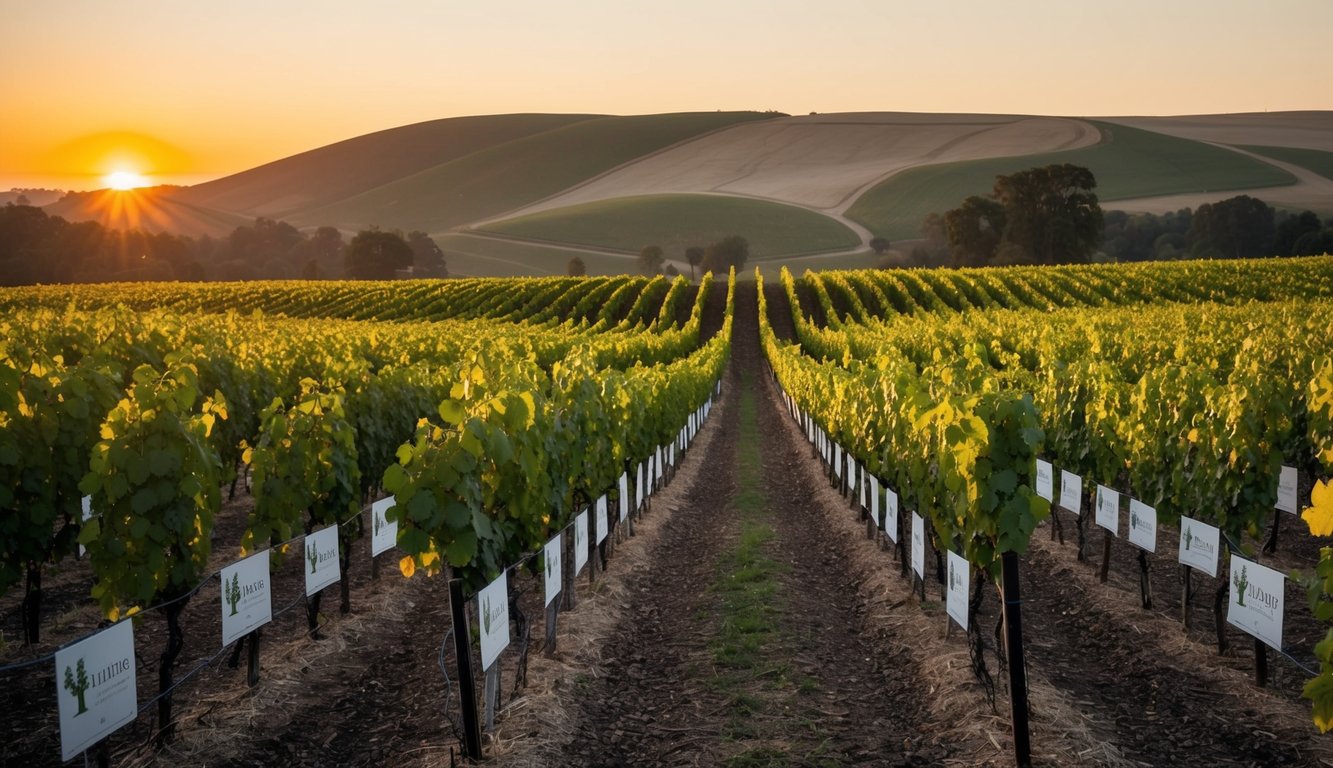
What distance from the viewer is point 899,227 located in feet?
454

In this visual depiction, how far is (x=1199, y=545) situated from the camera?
28.1 feet

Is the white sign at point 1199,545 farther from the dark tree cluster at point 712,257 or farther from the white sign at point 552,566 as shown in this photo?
the dark tree cluster at point 712,257

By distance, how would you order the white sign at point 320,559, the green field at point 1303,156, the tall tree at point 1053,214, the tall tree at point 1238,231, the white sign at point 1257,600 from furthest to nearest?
the green field at point 1303,156 → the tall tree at point 1238,231 → the tall tree at point 1053,214 → the white sign at point 320,559 → the white sign at point 1257,600

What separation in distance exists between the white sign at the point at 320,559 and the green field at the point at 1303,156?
149040 mm

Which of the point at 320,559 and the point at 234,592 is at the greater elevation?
the point at 234,592

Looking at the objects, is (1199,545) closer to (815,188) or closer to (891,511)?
(891,511)

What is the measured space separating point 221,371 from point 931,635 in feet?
39.3

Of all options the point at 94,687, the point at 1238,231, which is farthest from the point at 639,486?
the point at 1238,231

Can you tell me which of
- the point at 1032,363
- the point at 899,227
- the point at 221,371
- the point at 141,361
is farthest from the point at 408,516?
the point at 899,227

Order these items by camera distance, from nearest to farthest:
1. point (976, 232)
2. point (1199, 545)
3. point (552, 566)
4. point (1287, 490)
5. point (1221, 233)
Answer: point (1199, 545) → point (552, 566) → point (1287, 490) → point (976, 232) → point (1221, 233)

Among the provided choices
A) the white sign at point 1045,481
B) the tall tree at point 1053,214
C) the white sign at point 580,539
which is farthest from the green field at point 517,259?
the white sign at point 580,539

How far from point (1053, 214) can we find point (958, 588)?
272 ft

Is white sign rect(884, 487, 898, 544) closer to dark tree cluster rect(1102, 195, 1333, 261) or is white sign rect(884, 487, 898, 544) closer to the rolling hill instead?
dark tree cluster rect(1102, 195, 1333, 261)

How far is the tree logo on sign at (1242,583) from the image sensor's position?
7367 millimetres
